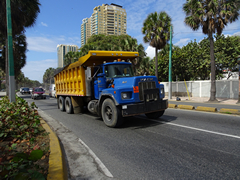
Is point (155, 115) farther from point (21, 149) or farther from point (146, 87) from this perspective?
point (21, 149)

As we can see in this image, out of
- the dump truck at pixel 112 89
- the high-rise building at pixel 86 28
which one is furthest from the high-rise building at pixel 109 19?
the dump truck at pixel 112 89

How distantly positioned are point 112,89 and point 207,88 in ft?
59.7

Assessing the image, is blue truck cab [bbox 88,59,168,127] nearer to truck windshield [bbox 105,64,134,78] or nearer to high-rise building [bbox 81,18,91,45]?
truck windshield [bbox 105,64,134,78]

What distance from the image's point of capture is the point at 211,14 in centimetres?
1616

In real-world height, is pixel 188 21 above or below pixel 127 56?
above

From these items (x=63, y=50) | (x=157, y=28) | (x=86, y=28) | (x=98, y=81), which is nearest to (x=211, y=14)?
(x=157, y=28)

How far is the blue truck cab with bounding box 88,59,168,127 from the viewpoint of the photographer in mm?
6094

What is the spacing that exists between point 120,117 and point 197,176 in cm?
353

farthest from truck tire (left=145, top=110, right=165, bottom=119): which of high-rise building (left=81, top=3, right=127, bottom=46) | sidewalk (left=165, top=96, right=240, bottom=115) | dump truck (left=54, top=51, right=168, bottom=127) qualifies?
high-rise building (left=81, top=3, right=127, bottom=46)

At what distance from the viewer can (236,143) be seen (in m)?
4.52

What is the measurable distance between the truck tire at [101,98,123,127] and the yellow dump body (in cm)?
215

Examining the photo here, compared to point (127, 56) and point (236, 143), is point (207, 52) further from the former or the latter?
point (236, 143)

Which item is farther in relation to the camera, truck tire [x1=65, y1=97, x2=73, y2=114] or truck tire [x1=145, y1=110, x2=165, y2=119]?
truck tire [x1=65, y1=97, x2=73, y2=114]

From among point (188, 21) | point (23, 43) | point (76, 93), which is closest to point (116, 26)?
point (23, 43)
